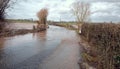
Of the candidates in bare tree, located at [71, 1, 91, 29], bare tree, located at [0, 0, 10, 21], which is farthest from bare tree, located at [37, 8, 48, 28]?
bare tree, located at [0, 0, 10, 21]

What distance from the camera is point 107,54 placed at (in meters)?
13.0

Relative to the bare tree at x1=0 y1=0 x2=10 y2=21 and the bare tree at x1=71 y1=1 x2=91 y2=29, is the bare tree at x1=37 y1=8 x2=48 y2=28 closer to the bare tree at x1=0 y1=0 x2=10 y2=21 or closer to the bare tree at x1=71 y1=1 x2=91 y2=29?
the bare tree at x1=71 y1=1 x2=91 y2=29

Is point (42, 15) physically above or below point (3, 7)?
below

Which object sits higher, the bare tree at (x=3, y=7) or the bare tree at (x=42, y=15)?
the bare tree at (x=3, y=7)

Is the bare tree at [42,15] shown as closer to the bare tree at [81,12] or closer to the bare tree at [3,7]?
the bare tree at [81,12]

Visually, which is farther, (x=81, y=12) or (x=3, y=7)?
(x=81, y=12)

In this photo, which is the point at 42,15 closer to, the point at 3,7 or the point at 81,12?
the point at 81,12

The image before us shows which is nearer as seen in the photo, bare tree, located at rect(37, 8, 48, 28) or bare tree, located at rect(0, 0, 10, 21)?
bare tree, located at rect(0, 0, 10, 21)

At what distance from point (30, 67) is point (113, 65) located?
478 cm

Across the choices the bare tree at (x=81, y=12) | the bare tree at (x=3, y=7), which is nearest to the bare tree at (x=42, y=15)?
the bare tree at (x=81, y=12)

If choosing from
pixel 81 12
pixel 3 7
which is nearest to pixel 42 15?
pixel 81 12

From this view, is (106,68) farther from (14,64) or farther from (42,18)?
(42,18)

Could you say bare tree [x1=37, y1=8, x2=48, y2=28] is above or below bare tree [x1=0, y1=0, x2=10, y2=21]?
below

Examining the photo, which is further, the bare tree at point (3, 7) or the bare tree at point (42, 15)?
the bare tree at point (42, 15)
